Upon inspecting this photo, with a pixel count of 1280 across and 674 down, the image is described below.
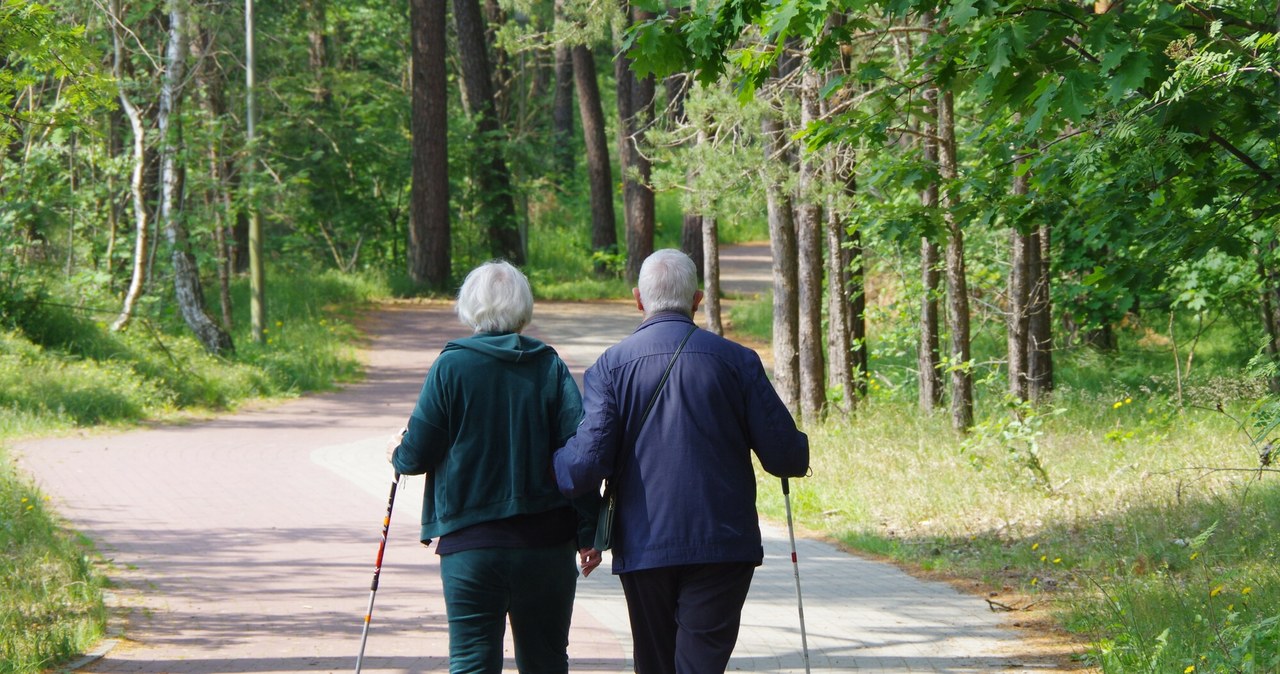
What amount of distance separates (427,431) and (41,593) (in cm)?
410

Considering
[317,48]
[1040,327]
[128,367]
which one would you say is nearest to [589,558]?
[1040,327]

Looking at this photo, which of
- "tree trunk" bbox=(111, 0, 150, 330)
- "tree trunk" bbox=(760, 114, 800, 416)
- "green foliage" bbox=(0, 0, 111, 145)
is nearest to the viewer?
"green foliage" bbox=(0, 0, 111, 145)

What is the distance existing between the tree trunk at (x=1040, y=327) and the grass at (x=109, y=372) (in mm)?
10150

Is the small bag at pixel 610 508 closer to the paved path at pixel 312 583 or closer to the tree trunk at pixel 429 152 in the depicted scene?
the paved path at pixel 312 583

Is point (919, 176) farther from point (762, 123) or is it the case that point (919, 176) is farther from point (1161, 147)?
point (762, 123)

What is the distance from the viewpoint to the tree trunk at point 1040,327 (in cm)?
1479

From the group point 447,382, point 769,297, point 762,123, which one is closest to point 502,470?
point 447,382

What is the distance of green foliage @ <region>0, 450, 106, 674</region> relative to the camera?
6.41 meters

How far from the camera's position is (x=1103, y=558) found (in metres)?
8.41

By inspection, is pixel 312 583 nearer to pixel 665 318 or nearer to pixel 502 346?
pixel 502 346

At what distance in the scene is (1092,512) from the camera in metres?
9.70

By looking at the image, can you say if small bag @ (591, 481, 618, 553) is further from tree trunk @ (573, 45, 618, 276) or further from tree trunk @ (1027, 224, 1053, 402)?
tree trunk @ (573, 45, 618, 276)

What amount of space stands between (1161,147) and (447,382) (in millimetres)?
3752

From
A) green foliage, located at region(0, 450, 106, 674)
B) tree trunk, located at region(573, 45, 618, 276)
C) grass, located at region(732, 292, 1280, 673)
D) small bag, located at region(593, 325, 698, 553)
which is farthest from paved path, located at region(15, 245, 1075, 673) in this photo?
tree trunk, located at region(573, 45, 618, 276)
